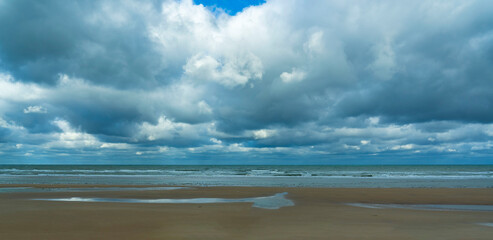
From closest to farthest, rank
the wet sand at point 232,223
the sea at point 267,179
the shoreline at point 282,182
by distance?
the wet sand at point 232,223, the shoreline at point 282,182, the sea at point 267,179

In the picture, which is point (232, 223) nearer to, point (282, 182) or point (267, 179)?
point (282, 182)

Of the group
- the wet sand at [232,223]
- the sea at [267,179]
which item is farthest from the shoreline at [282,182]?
the wet sand at [232,223]

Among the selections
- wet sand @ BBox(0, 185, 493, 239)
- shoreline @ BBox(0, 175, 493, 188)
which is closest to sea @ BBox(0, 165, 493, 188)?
shoreline @ BBox(0, 175, 493, 188)

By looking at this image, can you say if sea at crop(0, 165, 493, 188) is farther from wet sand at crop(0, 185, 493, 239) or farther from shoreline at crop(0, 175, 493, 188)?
wet sand at crop(0, 185, 493, 239)

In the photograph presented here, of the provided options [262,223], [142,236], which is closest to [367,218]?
[262,223]

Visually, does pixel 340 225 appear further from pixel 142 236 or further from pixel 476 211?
pixel 476 211

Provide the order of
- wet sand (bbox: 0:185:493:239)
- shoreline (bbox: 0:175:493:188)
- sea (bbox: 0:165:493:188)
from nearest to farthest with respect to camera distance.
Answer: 1. wet sand (bbox: 0:185:493:239)
2. shoreline (bbox: 0:175:493:188)
3. sea (bbox: 0:165:493:188)

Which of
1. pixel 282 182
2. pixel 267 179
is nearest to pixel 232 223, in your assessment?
pixel 282 182

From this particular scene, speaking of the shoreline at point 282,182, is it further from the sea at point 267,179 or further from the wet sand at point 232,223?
the wet sand at point 232,223

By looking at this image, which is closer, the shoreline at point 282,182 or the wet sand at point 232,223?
the wet sand at point 232,223

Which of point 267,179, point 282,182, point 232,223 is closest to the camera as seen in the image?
point 232,223

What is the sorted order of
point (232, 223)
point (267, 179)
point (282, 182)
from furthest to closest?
point (267, 179) < point (282, 182) < point (232, 223)

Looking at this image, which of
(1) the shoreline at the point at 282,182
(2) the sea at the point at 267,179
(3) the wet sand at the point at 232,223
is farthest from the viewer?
(2) the sea at the point at 267,179

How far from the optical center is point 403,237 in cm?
858
